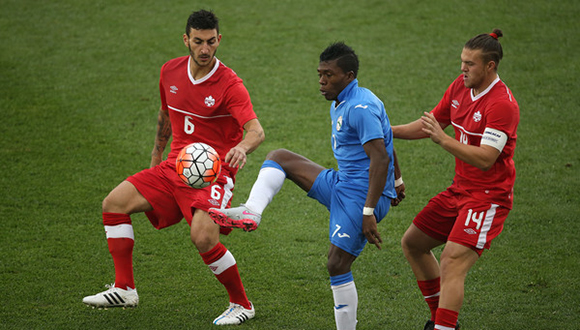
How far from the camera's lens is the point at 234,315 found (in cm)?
560

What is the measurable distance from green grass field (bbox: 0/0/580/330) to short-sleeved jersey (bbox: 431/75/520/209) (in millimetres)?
1416

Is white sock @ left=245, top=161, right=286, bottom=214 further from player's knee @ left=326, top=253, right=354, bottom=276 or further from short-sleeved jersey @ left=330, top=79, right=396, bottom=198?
player's knee @ left=326, top=253, right=354, bottom=276

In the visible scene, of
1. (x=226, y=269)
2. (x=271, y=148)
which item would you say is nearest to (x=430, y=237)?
(x=226, y=269)

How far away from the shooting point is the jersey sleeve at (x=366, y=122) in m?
4.64

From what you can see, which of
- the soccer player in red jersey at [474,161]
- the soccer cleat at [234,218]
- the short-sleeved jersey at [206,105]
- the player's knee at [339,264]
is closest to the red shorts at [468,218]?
the soccer player in red jersey at [474,161]

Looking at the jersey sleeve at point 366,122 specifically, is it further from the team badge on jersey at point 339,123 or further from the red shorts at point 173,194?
the red shorts at point 173,194

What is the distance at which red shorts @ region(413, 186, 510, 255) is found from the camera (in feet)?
15.3

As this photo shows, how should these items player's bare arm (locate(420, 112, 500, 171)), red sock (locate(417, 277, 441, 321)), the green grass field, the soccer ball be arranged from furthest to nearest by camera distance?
the green grass field, red sock (locate(417, 277, 441, 321)), the soccer ball, player's bare arm (locate(420, 112, 500, 171))

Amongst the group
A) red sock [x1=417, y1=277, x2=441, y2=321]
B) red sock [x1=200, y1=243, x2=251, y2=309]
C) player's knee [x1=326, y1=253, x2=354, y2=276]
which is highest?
player's knee [x1=326, y1=253, x2=354, y2=276]

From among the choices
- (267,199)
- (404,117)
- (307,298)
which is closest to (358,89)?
(267,199)

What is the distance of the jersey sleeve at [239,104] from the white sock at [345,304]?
5.14 feet

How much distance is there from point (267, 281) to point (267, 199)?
183cm

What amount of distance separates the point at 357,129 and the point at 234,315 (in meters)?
2.02

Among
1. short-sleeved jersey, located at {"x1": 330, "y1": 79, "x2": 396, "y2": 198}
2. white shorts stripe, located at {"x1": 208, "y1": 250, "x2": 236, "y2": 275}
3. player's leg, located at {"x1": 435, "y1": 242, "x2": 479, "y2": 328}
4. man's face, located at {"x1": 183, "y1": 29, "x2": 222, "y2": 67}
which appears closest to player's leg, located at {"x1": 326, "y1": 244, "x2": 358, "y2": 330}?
short-sleeved jersey, located at {"x1": 330, "y1": 79, "x2": 396, "y2": 198}
